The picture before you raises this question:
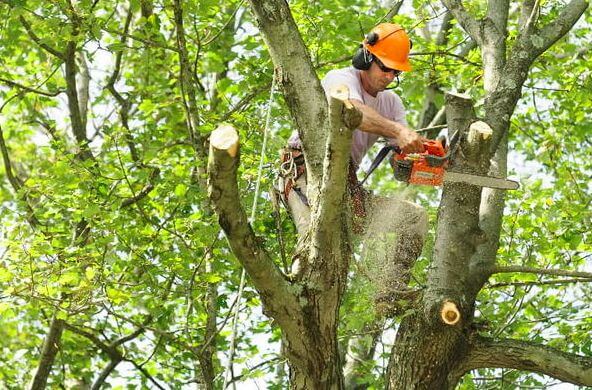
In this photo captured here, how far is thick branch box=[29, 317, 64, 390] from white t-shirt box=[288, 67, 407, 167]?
12.8 feet

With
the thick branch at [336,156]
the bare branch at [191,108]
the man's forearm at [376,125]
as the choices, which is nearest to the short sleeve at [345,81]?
the man's forearm at [376,125]

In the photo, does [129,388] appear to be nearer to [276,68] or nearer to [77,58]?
[77,58]

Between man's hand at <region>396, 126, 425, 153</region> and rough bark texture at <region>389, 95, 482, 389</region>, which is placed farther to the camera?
man's hand at <region>396, 126, 425, 153</region>

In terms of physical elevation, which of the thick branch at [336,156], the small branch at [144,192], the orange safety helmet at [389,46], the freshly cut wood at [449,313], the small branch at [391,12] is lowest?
the freshly cut wood at [449,313]

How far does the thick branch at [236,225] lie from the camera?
3240 millimetres

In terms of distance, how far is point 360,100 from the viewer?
15.8 ft

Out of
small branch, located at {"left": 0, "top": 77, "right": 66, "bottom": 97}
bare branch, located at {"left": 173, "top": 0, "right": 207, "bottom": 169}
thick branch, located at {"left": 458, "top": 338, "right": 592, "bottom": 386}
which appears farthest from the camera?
small branch, located at {"left": 0, "top": 77, "right": 66, "bottom": 97}

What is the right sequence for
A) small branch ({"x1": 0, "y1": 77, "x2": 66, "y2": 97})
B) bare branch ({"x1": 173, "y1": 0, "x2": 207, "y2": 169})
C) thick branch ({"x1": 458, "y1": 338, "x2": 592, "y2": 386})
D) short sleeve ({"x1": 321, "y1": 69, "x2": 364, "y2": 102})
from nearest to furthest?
thick branch ({"x1": 458, "y1": 338, "x2": 592, "y2": 386}) → short sleeve ({"x1": 321, "y1": 69, "x2": 364, "y2": 102}) → bare branch ({"x1": 173, "y1": 0, "x2": 207, "y2": 169}) → small branch ({"x1": 0, "y1": 77, "x2": 66, "y2": 97})

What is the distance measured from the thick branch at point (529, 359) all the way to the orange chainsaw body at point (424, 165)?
0.88m

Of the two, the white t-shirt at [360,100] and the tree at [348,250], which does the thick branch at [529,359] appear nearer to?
the tree at [348,250]

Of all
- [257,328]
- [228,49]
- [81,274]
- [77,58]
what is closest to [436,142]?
[81,274]

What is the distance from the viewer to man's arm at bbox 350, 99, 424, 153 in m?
4.70

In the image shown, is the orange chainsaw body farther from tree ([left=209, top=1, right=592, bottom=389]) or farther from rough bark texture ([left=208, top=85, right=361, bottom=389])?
rough bark texture ([left=208, top=85, right=361, bottom=389])

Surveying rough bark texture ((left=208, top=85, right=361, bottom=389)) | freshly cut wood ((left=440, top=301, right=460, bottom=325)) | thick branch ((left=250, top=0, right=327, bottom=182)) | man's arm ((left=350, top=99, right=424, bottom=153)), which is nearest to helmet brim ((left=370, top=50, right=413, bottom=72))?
man's arm ((left=350, top=99, right=424, bottom=153))
